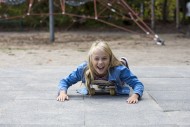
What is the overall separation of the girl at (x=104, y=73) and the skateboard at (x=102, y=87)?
1.7 inches

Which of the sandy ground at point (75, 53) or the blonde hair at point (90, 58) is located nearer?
the blonde hair at point (90, 58)

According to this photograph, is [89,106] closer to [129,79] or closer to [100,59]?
[100,59]

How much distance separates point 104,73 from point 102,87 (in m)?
0.26

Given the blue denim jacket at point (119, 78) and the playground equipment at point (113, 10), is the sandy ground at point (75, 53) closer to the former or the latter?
the playground equipment at point (113, 10)

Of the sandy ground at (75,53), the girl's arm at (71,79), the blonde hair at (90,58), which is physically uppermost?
the blonde hair at (90,58)

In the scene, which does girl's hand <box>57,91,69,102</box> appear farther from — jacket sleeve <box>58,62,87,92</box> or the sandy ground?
the sandy ground

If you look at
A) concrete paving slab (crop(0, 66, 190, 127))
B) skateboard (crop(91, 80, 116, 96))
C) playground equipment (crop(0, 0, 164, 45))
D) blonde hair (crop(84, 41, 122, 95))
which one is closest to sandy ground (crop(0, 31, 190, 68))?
playground equipment (crop(0, 0, 164, 45))

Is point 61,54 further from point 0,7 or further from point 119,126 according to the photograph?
point 0,7

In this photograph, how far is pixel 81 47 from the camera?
1380 centimetres

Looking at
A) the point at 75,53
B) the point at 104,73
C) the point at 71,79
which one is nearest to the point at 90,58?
the point at 104,73

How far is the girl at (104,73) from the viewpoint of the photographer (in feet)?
16.3

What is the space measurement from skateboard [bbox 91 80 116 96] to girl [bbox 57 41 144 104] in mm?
44

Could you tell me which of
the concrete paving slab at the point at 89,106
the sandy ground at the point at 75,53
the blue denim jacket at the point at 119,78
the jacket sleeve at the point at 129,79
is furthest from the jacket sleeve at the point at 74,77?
the sandy ground at the point at 75,53

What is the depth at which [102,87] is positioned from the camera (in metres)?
5.33
